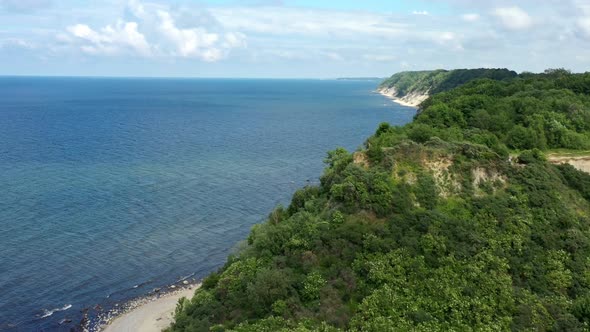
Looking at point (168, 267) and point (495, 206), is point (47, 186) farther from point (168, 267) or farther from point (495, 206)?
point (495, 206)

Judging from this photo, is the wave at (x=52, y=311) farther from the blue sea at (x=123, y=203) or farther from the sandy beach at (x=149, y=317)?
the sandy beach at (x=149, y=317)

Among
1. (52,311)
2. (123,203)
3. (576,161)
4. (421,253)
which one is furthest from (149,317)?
(576,161)

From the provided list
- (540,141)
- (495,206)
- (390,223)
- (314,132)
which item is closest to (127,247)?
(390,223)

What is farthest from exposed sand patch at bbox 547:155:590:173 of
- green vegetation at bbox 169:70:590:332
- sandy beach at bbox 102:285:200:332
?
sandy beach at bbox 102:285:200:332

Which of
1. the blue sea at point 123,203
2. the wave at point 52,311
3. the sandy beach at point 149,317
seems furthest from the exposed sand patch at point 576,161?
the wave at point 52,311

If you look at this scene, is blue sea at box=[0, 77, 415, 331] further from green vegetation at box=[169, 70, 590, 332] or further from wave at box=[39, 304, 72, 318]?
green vegetation at box=[169, 70, 590, 332]
